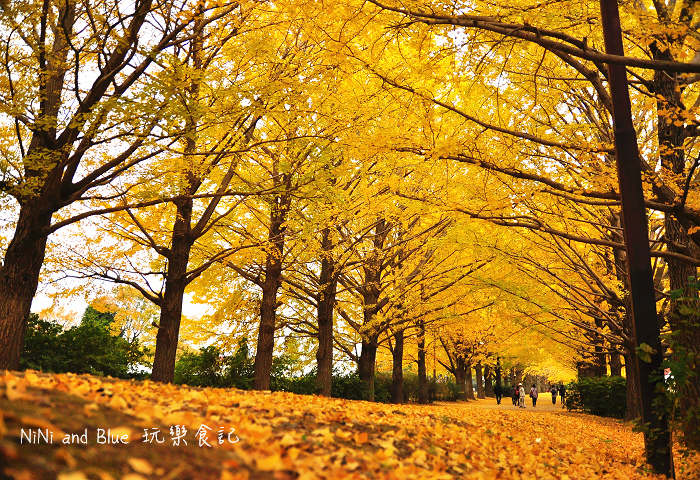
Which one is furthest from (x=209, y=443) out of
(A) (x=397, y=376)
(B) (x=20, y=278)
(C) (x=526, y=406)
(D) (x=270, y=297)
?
(C) (x=526, y=406)

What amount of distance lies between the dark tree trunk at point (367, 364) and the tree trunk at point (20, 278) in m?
9.23

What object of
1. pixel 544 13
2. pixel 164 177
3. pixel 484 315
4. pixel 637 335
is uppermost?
pixel 544 13

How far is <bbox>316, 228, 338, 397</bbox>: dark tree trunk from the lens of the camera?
1125cm

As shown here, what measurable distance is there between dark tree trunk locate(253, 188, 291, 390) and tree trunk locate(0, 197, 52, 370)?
407 cm

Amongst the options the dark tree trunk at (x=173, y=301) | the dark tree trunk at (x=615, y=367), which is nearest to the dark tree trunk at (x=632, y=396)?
the dark tree trunk at (x=615, y=367)

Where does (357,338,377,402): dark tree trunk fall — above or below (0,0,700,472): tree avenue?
below

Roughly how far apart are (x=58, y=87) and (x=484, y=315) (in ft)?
48.1

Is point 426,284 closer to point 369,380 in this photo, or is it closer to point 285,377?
point 369,380

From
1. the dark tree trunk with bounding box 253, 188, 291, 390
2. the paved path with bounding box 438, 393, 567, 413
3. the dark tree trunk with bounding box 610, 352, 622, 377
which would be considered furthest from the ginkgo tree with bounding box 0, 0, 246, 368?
the dark tree trunk with bounding box 610, 352, 622, 377

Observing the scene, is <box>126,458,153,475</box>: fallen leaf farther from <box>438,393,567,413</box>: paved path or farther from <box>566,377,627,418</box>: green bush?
<box>566,377,627,418</box>: green bush

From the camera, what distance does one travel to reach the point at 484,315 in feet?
54.9

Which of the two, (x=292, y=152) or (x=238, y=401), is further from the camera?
(x=292, y=152)

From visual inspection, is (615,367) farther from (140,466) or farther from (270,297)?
(140,466)

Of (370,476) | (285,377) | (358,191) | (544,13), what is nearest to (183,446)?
(370,476)
